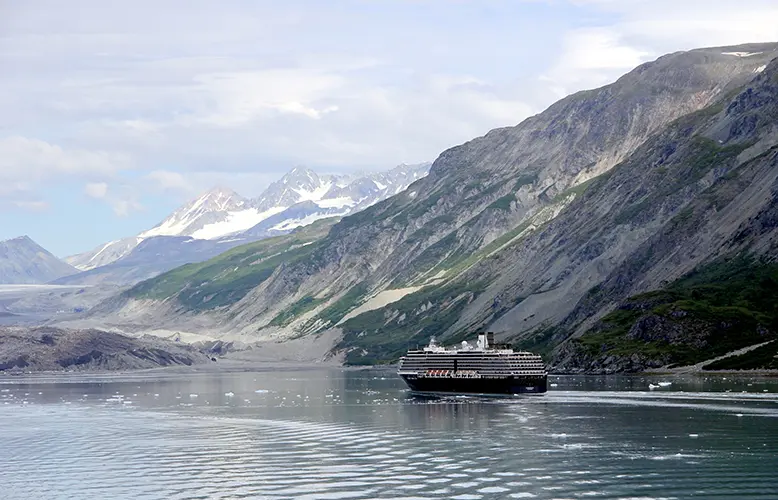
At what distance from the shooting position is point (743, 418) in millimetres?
130000

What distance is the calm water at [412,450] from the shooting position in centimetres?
8825

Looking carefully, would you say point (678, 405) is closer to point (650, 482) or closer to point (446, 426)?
point (446, 426)

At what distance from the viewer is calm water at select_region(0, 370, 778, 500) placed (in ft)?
290

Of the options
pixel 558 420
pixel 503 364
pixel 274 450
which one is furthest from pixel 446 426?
pixel 503 364

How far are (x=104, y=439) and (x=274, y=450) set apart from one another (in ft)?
87.5

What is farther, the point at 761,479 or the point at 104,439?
the point at 104,439

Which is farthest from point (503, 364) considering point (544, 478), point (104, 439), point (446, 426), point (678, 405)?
point (544, 478)

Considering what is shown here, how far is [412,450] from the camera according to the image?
111 metres

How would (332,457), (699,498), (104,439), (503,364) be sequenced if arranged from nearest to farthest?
1. (699,498)
2. (332,457)
3. (104,439)
4. (503,364)

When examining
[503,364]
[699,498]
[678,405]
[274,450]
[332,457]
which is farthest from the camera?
[503,364]

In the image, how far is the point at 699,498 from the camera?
265 ft

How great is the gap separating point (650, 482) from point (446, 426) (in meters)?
51.2

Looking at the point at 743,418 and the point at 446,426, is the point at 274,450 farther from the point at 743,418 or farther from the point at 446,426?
the point at 743,418

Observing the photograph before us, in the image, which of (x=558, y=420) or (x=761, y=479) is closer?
(x=761, y=479)
